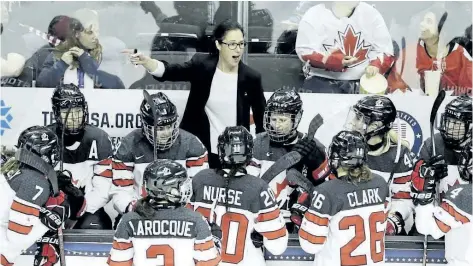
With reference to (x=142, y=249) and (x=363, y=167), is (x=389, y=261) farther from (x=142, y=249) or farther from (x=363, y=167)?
(x=142, y=249)

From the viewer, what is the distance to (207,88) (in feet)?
12.5

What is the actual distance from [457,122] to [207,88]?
125 cm

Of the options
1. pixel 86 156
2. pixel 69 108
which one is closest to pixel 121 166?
pixel 86 156

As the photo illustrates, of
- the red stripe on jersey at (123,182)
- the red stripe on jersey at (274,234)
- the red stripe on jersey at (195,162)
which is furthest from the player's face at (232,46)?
the red stripe on jersey at (274,234)

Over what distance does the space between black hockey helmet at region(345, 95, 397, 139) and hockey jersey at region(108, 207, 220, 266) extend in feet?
3.32

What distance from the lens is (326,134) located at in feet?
12.6

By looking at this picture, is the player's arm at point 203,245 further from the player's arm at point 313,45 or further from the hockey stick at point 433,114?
the player's arm at point 313,45

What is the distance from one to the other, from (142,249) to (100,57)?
138cm

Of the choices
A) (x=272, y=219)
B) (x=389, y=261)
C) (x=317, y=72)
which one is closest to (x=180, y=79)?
(x=317, y=72)

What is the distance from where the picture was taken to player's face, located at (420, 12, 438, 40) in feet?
12.9

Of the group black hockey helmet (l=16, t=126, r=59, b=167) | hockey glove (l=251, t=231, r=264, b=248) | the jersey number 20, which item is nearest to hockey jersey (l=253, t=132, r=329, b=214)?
hockey glove (l=251, t=231, r=264, b=248)

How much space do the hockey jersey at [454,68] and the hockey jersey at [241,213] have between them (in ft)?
4.37

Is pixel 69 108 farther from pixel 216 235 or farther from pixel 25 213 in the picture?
pixel 216 235

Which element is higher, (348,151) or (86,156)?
(348,151)
